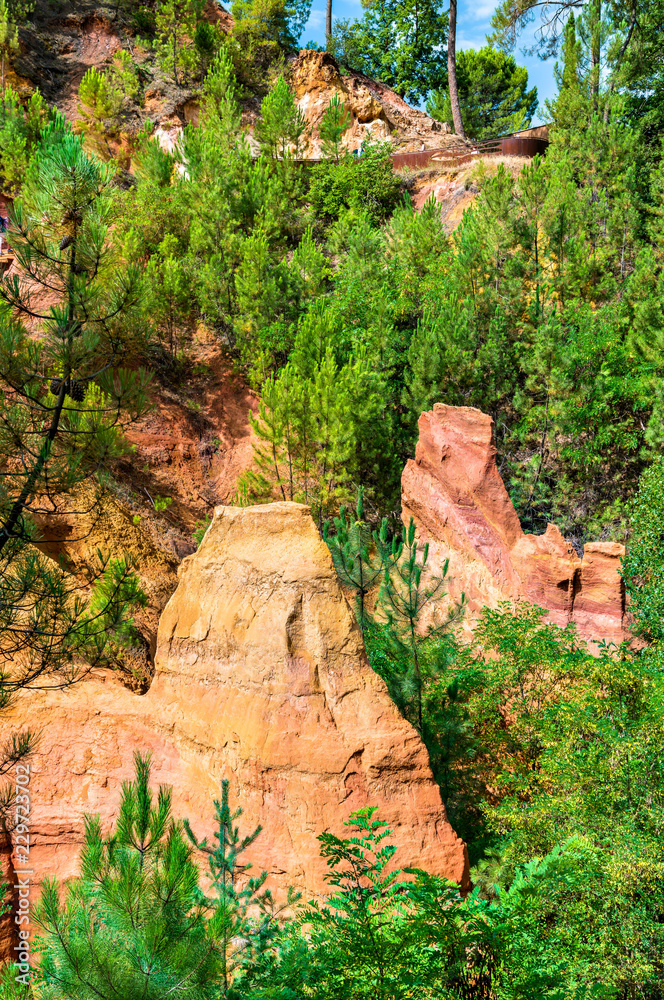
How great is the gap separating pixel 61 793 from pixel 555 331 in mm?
14364

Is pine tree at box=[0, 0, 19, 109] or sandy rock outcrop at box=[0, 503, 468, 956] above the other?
pine tree at box=[0, 0, 19, 109]

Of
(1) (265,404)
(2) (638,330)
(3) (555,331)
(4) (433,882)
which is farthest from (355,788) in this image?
(2) (638,330)

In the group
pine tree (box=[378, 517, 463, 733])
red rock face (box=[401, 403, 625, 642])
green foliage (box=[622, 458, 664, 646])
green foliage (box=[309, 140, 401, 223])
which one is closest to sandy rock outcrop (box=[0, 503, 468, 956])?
pine tree (box=[378, 517, 463, 733])

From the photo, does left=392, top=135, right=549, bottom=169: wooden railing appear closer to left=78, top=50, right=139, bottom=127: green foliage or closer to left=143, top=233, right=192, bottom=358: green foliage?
left=78, top=50, right=139, bottom=127: green foliage

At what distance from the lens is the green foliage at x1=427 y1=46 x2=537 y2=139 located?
120 feet

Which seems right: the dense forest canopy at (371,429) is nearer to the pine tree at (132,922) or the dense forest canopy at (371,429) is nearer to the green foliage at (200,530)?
the pine tree at (132,922)

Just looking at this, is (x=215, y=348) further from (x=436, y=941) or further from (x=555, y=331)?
(x=436, y=941)

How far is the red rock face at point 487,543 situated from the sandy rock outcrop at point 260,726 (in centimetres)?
498

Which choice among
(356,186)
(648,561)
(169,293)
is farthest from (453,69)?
(648,561)

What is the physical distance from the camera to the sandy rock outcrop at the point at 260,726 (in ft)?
21.8

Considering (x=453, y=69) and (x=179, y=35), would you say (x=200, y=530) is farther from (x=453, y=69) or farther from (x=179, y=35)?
(x=453, y=69)

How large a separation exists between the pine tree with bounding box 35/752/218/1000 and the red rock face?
8.23 meters

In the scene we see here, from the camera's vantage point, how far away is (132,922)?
3568mm

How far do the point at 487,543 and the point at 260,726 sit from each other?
22.4 ft
